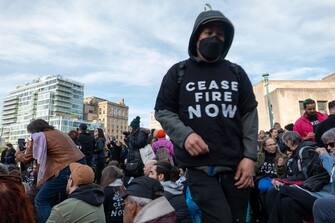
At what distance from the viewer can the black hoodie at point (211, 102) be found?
222cm

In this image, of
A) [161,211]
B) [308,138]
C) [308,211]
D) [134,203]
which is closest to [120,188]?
[134,203]

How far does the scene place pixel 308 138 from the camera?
20.9 feet

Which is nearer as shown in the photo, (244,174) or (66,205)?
(244,174)

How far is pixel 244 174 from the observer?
2.17 metres

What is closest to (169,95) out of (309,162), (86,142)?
(309,162)

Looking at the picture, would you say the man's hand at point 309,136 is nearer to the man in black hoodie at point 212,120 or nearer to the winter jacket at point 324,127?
the winter jacket at point 324,127

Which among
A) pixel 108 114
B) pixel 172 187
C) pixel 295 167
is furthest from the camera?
pixel 108 114

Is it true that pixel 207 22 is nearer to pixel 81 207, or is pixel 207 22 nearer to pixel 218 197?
pixel 218 197

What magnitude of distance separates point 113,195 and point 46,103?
472 ft

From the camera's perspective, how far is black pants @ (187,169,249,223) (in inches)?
80.4

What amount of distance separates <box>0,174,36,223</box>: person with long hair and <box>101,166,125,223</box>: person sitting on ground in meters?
2.91

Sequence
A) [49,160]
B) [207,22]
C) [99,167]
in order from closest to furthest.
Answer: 1. [207,22]
2. [49,160]
3. [99,167]

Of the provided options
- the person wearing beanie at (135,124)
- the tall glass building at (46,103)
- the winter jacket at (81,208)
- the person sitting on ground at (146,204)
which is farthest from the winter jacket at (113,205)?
the tall glass building at (46,103)

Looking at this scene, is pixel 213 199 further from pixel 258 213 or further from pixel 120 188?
pixel 258 213
